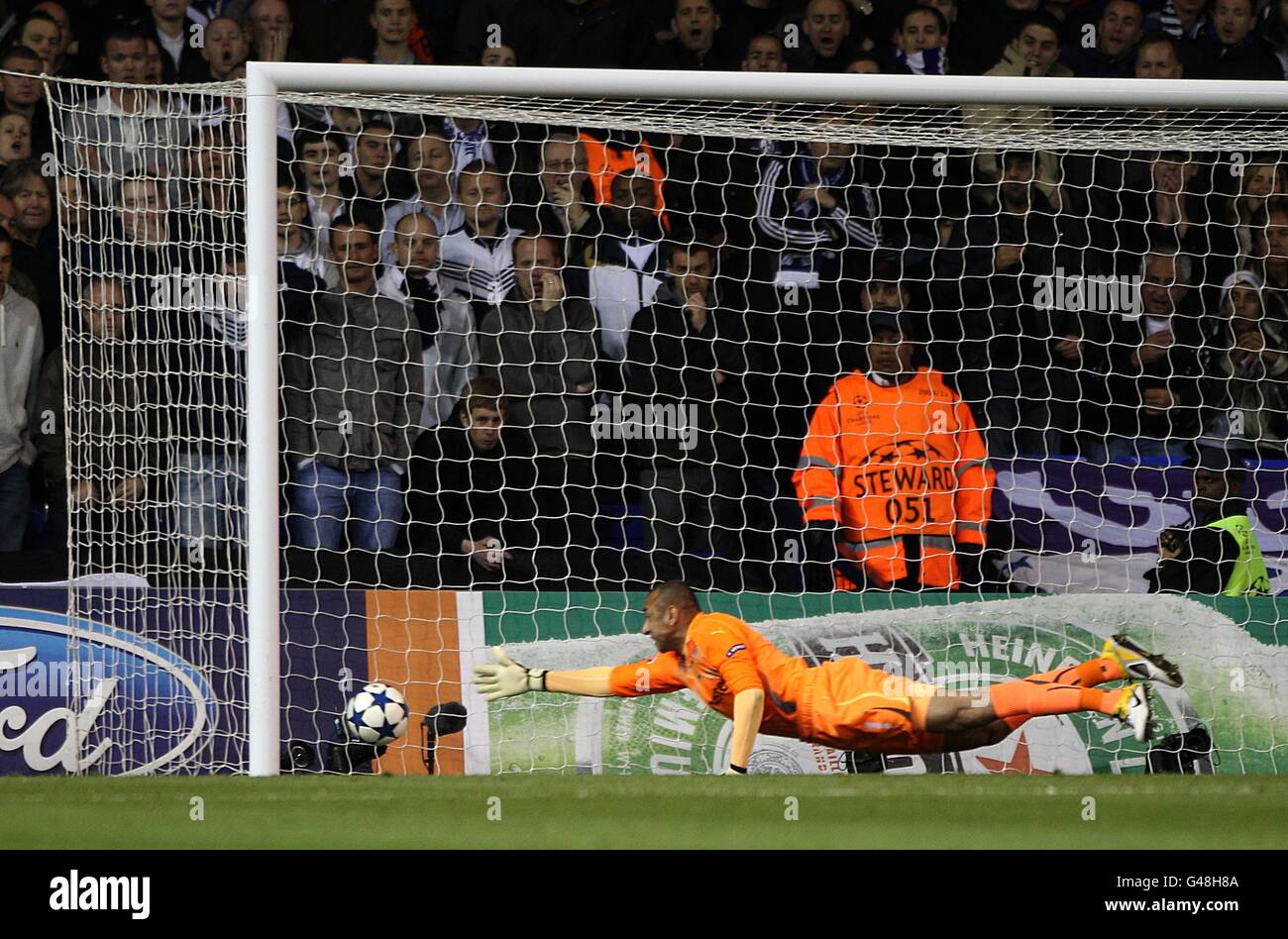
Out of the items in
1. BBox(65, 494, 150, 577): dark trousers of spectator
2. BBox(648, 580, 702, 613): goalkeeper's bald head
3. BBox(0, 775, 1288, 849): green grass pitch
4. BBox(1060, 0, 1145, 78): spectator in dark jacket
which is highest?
BBox(1060, 0, 1145, 78): spectator in dark jacket

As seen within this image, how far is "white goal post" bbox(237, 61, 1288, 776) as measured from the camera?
13.3 ft

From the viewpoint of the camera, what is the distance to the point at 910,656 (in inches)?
199

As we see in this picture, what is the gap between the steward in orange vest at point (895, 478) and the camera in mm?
5242

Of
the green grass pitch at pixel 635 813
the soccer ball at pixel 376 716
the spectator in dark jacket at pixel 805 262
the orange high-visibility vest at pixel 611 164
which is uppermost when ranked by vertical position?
the orange high-visibility vest at pixel 611 164

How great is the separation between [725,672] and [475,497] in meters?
1.14

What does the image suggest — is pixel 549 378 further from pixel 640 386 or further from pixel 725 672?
pixel 725 672

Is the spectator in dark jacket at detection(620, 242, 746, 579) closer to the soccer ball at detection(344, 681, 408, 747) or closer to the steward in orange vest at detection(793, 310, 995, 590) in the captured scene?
the steward in orange vest at detection(793, 310, 995, 590)

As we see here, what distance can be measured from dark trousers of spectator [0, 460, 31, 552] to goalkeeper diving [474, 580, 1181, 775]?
1840 mm

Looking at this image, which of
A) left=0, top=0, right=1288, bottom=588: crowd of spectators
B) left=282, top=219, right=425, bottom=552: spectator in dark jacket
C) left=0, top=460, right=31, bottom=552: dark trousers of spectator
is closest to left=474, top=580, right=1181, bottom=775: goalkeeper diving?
left=0, top=0, right=1288, bottom=588: crowd of spectators

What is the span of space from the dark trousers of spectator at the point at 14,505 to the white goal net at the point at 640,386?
12cm

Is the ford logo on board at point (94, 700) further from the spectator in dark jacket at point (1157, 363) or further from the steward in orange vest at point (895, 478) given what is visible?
the spectator in dark jacket at point (1157, 363)

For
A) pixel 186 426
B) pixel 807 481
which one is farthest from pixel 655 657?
pixel 186 426

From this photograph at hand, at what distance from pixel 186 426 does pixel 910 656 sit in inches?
97.5

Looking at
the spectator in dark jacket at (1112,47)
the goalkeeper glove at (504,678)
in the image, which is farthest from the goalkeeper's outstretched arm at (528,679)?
the spectator in dark jacket at (1112,47)
